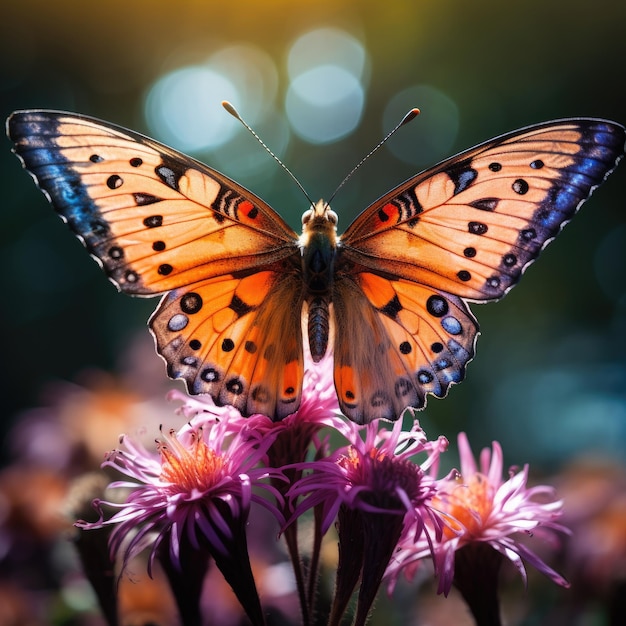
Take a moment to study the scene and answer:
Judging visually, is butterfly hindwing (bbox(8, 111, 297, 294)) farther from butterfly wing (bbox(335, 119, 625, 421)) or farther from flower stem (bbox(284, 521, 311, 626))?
flower stem (bbox(284, 521, 311, 626))

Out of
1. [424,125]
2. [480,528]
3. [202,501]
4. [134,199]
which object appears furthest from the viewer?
[424,125]

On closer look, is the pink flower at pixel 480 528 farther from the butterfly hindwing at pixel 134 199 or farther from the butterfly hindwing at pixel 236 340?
the butterfly hindwing at pixel 134 199

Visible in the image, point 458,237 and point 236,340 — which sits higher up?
point 458,237

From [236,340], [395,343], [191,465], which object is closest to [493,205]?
[395,343]

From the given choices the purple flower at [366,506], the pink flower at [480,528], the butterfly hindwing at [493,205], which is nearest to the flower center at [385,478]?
the purple flower at [366,506]

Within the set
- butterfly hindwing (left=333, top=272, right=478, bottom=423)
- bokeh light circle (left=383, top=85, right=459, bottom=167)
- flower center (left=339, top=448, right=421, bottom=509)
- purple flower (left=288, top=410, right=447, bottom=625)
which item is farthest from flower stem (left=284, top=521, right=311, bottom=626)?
bokeh light circle (left=383, top=85, right=459, bottom=167)

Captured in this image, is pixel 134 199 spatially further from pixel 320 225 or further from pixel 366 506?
pixel 366 506

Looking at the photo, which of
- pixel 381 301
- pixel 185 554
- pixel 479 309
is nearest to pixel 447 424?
pixel 479 309
